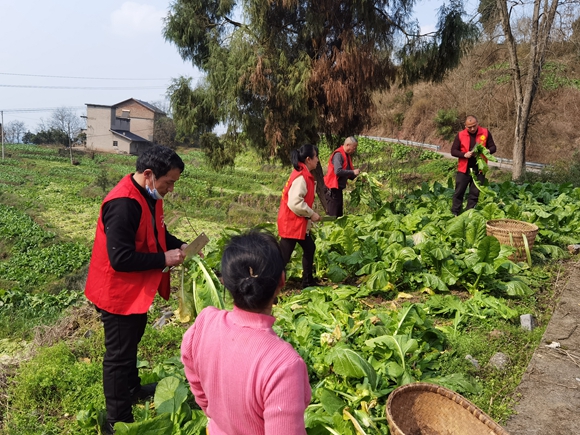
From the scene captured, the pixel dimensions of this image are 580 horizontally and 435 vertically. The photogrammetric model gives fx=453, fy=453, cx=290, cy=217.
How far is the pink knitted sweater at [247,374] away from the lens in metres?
1.40

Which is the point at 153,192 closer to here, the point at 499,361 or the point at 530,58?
the point at 499,361

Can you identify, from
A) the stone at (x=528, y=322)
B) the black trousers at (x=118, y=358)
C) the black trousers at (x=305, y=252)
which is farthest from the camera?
the black trousers at (x=305, y=252)

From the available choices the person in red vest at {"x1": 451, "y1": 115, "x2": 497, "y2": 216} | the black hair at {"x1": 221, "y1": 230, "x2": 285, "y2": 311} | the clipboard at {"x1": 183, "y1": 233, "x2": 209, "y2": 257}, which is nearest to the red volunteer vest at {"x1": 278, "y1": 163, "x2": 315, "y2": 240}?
the clipboard at {"x1": 183, "y1": 233, "x2": 209, "y2": 257}

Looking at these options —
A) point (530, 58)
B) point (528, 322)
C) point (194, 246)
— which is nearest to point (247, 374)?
point (194, 246)

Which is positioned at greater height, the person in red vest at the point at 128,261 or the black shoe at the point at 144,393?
the person in red vest at the point at 128,261

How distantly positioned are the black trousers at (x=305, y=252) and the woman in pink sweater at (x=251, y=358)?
3534mm

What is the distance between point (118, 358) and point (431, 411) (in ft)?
6.61

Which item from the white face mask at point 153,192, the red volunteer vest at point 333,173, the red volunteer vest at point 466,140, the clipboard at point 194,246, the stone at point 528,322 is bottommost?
the stone at point 528,322

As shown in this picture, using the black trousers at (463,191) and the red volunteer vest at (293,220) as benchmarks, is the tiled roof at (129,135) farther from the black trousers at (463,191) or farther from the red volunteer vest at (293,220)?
A: the red volunteer vest at (293,220)

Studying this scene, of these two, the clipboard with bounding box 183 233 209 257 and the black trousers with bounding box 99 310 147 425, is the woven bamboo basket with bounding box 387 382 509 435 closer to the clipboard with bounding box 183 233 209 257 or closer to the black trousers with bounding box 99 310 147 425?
the clipboard with bounding box 183 233 209 257

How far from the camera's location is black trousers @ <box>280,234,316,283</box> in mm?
5188

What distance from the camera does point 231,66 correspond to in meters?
11.2

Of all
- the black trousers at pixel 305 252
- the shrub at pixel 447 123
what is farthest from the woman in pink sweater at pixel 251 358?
the shrub at pixel 447 123

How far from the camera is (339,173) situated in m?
7.15
